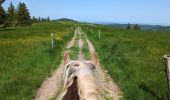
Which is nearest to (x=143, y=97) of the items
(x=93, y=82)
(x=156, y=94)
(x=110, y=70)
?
(x=156, y=94)

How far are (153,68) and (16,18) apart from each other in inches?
3470

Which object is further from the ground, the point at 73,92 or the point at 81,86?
the point at 81,86

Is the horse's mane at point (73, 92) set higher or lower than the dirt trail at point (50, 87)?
higher

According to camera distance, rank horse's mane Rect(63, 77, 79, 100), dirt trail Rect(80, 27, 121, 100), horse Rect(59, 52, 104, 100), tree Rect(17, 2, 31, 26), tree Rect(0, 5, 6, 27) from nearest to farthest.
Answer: horse Rect(59, 52, 104, 100) → horse's mane Rect(63, 77, 79, 100) → dirt trail Rect(80, 27, 121, 100) → tree Rect(0, 5, 6, 27) → tree Rect(17, 2, 31, 26)

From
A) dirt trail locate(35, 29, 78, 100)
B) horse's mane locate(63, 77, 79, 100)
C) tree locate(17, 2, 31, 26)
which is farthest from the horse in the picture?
tree locate(17, 2, 31, 26)

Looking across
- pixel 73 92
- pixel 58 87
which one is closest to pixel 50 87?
pixel 58 87

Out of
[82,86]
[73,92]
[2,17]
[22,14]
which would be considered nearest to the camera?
[82,86]

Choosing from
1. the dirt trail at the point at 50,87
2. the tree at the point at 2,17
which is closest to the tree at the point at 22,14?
the tree at the point at 2,17

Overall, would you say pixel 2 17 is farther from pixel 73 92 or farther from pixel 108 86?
pixel 73 92

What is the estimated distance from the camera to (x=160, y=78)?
11750 millimetres

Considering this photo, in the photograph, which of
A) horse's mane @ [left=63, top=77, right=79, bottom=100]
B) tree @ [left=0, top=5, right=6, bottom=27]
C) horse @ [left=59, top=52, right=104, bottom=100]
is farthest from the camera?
tree @ [left=0, top=5, right=6, bottom=27]

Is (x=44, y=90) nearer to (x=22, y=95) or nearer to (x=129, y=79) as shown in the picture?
(x=22, y=95)

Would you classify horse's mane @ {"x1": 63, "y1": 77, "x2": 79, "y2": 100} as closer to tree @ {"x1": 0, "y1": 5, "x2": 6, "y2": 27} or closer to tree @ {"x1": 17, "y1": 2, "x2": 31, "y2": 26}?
tree @ {"x1": 0, "y1": 5, "x2": 6, "y2": 27}

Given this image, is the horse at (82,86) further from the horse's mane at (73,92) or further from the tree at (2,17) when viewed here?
the tree at (2,17)
